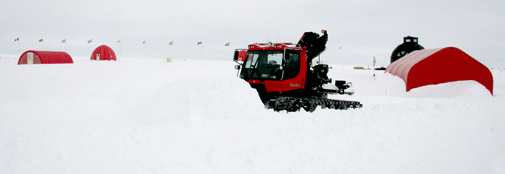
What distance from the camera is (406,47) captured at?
24.9 metres

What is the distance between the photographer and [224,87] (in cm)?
739

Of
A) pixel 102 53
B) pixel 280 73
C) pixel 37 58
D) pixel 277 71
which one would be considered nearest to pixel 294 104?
pixel 280 73

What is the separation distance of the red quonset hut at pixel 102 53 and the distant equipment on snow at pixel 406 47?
37.0 metres

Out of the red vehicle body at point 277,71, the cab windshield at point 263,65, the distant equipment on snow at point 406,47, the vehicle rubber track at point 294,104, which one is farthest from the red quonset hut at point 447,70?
the distant equipment on snow at point 406,47

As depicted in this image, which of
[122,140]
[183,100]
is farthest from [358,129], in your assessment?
[122,140]

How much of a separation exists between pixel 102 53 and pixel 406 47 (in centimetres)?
3811

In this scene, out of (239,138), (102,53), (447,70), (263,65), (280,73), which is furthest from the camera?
(102,53)

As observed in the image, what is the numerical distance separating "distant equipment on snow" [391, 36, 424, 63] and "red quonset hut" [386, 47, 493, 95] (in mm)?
10913

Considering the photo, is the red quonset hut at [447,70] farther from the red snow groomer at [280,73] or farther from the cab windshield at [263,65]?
the cab windshield at [263,65]

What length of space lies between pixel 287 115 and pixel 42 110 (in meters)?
6.81

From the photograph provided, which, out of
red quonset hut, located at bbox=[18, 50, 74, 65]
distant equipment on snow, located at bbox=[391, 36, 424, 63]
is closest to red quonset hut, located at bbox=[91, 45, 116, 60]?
red quonset hut, located at bbox=[18, 50, 74, 65]

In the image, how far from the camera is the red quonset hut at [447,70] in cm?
1391

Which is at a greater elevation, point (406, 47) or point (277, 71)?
point (406, 47)

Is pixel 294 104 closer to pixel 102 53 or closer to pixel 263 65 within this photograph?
pixel 263 65
